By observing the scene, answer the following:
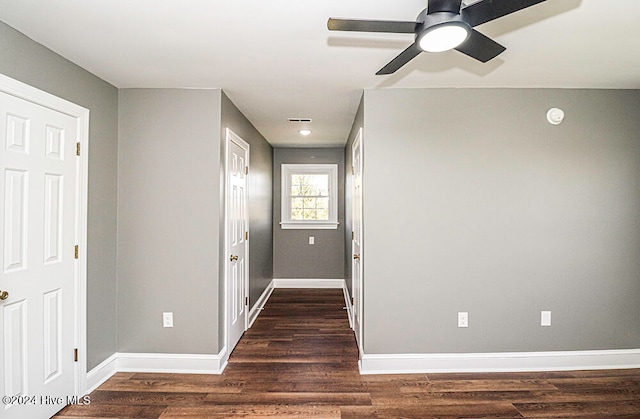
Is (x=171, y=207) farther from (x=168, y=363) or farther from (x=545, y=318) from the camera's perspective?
(x=545, y=318)

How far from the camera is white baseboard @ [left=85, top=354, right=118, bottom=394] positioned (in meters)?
2.75

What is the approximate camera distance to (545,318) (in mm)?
3119

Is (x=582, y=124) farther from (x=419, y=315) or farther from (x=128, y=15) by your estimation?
(x=128, y=15)

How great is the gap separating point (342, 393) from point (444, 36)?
8.09ft

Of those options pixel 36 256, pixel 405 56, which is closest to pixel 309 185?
pixel 36 256

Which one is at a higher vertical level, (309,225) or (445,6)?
(445,6)

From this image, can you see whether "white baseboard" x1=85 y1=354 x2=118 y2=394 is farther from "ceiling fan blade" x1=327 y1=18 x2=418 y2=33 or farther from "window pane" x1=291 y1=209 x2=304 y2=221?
"window pane" x1=291 y1=209 x2=304 y2=221

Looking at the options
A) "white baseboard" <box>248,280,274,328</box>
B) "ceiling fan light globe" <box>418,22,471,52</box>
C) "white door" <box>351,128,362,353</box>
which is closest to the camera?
"ceiling fan light globe" <box>418,22,471,52</box>

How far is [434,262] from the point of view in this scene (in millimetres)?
3104

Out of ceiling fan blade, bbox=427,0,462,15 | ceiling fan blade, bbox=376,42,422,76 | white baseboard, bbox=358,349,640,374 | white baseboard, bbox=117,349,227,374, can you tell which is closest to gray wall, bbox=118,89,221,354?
white baseboard, bbox=117,349,227,374

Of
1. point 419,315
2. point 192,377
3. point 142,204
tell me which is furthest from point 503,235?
point 142,204

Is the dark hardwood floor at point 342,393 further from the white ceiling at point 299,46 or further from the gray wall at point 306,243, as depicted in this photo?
the gray wall at point 306,243

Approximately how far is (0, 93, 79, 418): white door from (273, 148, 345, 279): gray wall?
3.83m

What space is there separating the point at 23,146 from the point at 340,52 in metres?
2.00
